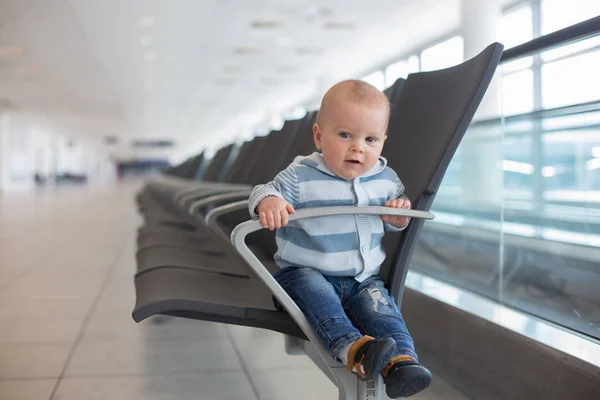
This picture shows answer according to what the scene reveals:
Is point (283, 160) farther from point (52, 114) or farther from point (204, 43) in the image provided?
point (52, 114)

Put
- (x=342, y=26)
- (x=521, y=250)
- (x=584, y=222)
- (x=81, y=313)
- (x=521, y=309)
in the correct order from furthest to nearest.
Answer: (x=342, y=26), (x=81, y=313), (x=521, y=250), (x=521, y=309), (x=584, y=222)

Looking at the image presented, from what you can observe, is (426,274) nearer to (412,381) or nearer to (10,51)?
(412,381)

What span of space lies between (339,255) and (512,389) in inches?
25.2

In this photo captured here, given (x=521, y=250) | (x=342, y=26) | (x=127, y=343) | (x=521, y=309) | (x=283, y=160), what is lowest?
(x=127, y=343)

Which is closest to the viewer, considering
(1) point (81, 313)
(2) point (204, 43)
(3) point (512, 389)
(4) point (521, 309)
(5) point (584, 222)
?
(3) point (512, 389)

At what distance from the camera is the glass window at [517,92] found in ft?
7.13

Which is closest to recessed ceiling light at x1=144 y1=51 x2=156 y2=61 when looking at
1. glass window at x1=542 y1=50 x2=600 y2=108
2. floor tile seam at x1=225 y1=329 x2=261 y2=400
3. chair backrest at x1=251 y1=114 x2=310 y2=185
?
chair backrest at x1=251 y1=114 x2=310 y2=185

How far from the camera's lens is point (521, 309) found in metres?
2.15

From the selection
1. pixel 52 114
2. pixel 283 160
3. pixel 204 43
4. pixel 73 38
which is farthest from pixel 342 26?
pixel 52 114

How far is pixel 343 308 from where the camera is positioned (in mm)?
1577


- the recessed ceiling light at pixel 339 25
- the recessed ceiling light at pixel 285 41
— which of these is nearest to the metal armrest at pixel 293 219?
the recessed ceiling light at pixel 339 25

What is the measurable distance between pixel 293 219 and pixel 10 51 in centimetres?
1501

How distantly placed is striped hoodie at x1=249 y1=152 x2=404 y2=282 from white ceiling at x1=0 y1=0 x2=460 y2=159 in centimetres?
942

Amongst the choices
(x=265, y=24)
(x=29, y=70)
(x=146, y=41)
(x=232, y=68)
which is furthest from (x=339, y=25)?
(x=29, y=70)
